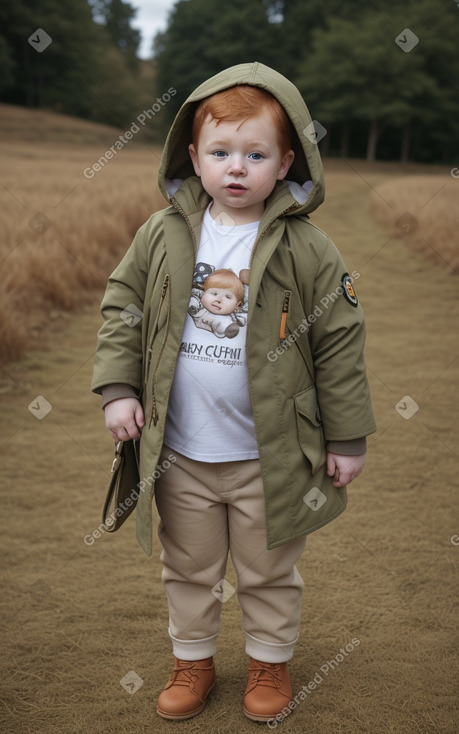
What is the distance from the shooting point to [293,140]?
5.46 feet

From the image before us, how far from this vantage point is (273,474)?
1614mm

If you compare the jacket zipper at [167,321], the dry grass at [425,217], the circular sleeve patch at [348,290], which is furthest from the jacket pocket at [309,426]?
the dry grass at [425,217]

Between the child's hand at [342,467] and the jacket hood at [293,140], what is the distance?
1.90 feet

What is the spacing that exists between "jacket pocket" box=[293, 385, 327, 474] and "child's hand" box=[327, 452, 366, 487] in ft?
0.12

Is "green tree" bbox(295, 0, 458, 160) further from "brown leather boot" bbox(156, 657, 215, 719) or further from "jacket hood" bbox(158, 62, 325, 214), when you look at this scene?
"brown leather boot" bbox(156, 657, 215, 719)

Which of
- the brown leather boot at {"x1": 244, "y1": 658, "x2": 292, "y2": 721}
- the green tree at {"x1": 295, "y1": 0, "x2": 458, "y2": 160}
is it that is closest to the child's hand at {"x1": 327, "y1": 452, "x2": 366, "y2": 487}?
the brown leather boot at {"x1": 244, "y1": 658, "x2": 292, "y2": 721}

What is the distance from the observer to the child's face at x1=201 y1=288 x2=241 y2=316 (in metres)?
1.60

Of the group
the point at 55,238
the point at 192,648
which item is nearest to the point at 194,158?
the point at 192,648

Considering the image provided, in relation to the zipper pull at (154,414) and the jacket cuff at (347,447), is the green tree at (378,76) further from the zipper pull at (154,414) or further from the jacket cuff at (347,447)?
the zipper pull at (154,414)

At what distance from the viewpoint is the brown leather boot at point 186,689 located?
5.98ft

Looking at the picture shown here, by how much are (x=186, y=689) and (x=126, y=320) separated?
95 cm

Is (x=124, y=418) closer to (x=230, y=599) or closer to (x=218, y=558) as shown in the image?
(x=218, y=558)

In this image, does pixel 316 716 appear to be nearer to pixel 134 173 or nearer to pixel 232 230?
pixel 232 230

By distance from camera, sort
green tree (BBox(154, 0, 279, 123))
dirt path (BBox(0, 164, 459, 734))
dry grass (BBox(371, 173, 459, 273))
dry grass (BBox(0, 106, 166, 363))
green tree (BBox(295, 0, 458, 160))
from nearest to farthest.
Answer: dirt path (BBox(0, 164, 459, 734)) → dry grass (BBox(0, 106, 166, 363)) → dry grass (BBox(371, 173, 459, 273)) → green tree (BBox(295, 0, 458, 160)) → green tree (BBox(154, 0, 279, 123))
